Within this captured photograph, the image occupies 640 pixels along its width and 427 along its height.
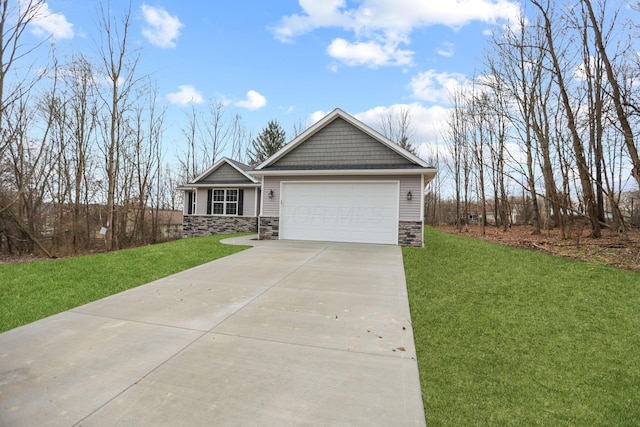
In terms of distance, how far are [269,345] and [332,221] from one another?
7.77 meters

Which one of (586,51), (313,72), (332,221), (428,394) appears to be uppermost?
(313,72)

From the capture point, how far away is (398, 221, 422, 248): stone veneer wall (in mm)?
10219

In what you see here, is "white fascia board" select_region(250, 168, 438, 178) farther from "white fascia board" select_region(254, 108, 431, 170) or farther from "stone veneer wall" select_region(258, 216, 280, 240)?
"stone veneer wall" select_region(258, 216, 280, 240)

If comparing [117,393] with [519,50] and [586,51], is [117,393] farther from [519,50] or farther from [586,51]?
[519,50]

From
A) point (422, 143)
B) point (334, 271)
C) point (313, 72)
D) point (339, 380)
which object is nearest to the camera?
point (339, 380)

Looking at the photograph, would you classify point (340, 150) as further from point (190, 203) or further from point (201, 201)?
point (190, 203)

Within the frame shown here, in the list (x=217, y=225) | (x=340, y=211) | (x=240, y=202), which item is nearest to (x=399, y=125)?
(x=240, y=202)

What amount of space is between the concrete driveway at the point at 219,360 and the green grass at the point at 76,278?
0.54m

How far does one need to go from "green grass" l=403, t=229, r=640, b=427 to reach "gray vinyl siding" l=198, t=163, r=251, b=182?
1318 centimetres

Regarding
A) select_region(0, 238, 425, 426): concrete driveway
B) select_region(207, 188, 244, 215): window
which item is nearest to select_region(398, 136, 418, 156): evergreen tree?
select_region(207, 188, 244, 215): window

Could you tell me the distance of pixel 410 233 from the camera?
10305 millimetres

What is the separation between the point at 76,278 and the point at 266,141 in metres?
25.1

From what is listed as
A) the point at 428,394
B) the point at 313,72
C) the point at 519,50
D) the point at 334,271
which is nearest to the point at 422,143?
the point at 519,50

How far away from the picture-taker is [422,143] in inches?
1048
